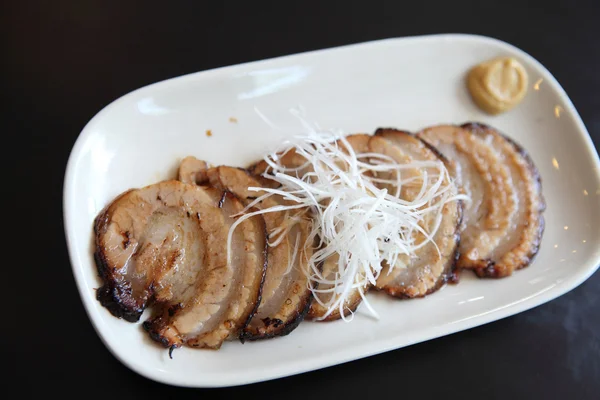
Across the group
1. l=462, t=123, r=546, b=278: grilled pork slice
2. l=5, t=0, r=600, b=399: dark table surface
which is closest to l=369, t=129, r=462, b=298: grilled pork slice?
l=462, t=123, r=546, b=278: grilled pork slice

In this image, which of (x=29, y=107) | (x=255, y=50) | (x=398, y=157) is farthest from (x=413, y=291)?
(x=29, y=107)

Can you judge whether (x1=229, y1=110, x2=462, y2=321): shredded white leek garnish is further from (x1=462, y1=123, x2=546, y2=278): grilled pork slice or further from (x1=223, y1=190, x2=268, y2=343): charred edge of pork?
(x1=462, y1=123, x2=546, y2=278): grilled pork slice

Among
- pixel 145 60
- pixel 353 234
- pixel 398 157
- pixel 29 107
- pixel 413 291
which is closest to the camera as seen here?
pixel 353 234

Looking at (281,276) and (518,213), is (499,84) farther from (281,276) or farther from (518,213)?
(281,276)

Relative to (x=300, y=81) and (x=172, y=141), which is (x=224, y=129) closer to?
Result: (x=172, y=141)

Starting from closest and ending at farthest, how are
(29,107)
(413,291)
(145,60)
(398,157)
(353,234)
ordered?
1. (353,234)
2. (413,291)
3. (398,157)
4. (29,107)
5. (145,60)

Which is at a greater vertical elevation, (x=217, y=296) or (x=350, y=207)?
(x=350, y=207)

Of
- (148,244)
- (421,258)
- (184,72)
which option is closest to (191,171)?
(148,244)

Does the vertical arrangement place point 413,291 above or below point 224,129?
below
